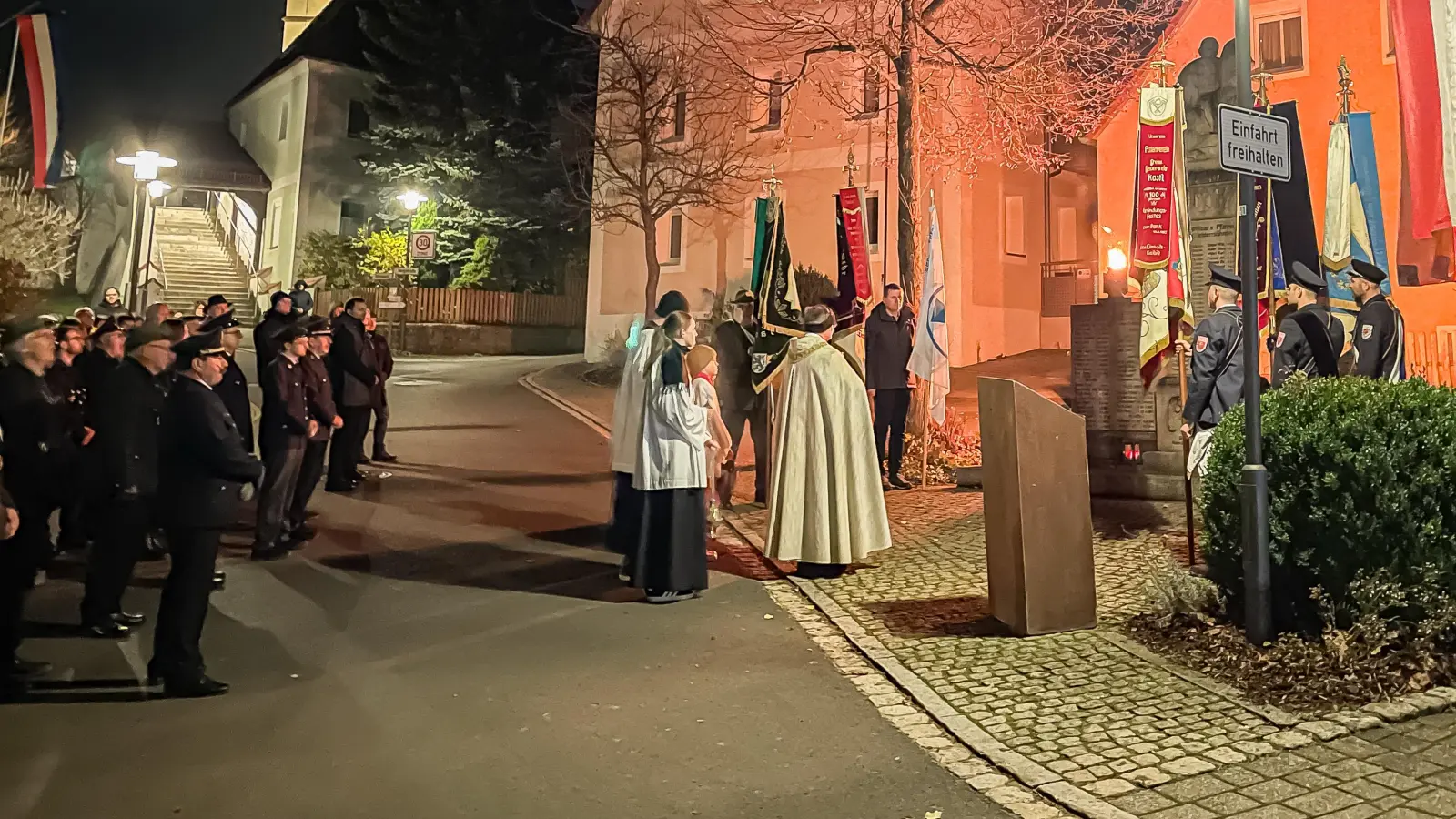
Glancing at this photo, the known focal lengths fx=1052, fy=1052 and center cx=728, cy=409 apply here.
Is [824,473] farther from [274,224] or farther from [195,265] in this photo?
[195,265]

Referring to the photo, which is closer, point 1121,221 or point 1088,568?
point 1088,568

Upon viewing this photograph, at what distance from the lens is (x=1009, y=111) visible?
637 inches

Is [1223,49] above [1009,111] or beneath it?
above

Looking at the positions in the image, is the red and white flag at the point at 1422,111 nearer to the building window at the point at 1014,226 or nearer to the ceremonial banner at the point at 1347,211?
the ceremonial banner at the point at 1347,211

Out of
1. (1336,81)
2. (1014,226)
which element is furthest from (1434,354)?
(1014,226)

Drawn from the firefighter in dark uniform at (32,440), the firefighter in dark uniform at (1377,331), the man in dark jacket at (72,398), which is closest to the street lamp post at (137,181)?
the man in dark jacket at (72,398)

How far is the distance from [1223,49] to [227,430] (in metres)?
20.9

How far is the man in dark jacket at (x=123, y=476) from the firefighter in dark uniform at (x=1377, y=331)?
9.01 metres

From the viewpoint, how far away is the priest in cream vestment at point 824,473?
7.79 metres

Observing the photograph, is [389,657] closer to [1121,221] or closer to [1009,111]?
[1009,111]

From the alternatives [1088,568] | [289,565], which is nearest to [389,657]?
[289,565]

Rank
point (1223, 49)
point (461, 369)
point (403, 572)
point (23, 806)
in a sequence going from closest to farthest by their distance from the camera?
point (23, 806)
point (403, 572)
point (1223, 49)
point (461, 369)

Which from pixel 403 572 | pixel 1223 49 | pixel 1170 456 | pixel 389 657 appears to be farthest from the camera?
pixel 1223 49

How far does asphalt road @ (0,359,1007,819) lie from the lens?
4.25 metres
